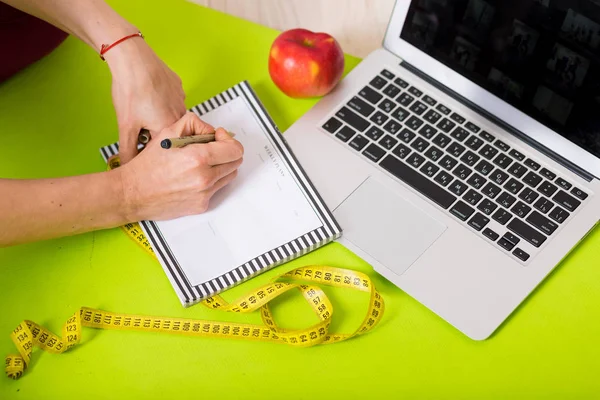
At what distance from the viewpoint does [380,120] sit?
1210 millimetres

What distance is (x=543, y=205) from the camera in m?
1.11

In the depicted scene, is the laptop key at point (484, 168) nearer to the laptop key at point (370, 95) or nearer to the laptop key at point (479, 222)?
the laptop key at point (479, 222)

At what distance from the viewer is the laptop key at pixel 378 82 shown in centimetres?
124

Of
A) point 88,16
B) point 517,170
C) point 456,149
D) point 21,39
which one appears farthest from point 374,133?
point 21,39

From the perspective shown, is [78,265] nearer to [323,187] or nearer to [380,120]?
[323,187]

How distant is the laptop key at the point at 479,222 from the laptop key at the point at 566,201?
0.11m

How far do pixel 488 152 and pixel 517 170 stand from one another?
0.06m

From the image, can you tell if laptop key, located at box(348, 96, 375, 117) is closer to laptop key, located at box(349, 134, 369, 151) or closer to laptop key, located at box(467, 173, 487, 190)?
laptop key, located at box(349, 134, 369, 151)

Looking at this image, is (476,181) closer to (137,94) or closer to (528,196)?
(528,196)

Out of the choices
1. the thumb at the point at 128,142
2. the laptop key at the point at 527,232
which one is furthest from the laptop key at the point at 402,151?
the thumb at the point at 128,142

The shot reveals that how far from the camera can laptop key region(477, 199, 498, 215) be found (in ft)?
3.66

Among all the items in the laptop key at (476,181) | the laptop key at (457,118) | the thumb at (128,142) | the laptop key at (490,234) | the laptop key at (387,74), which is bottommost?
the thumb at (128,142)

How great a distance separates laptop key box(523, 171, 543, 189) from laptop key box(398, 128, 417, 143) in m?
0.19

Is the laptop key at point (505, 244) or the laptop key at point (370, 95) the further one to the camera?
the laptop key at point (370, 95)
